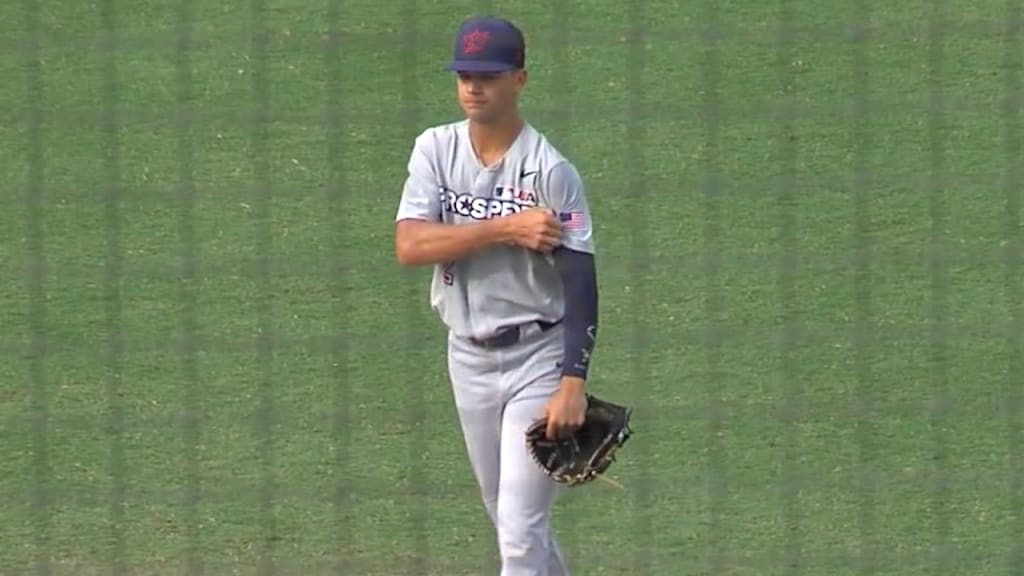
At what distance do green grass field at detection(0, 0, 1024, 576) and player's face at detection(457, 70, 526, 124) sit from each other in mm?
1451

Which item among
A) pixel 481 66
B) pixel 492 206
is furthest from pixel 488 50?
pixel 492 206

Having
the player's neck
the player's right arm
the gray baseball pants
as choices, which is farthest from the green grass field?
the player's neck

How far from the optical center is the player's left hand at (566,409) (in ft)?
15.6

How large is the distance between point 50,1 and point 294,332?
86.7 inches

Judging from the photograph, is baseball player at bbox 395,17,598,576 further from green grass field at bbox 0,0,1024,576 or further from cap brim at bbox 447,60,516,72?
green grass field at bbox 0,0,1024,576

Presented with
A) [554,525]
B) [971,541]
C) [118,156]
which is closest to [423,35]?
[118,156]

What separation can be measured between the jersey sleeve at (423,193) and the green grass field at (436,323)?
1.23m

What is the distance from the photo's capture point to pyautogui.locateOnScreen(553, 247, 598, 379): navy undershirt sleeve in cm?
474

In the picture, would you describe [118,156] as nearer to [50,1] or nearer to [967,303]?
[50,1]

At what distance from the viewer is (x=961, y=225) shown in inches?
288

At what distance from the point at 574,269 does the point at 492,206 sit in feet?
0.76

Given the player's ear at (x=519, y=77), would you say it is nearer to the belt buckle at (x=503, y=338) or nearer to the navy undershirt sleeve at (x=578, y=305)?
the navy undershirt sleeve at (x=578, y=305)

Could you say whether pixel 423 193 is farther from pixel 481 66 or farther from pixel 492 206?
pixel 481 66

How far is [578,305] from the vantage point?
474 cm
